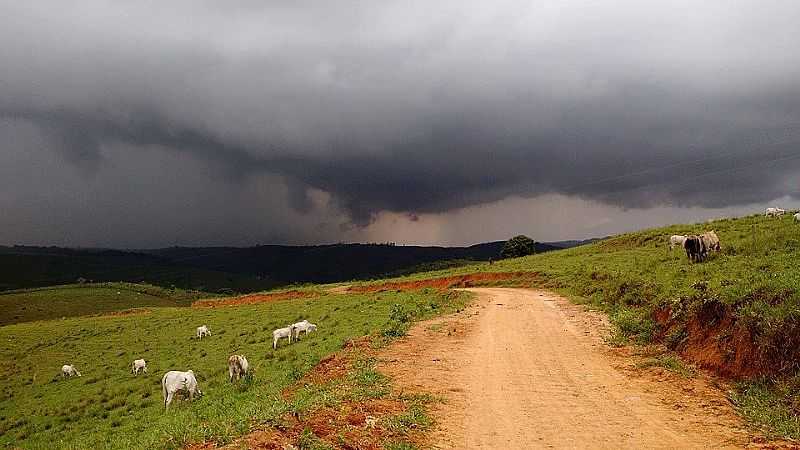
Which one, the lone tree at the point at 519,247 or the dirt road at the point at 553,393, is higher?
the lone tree at the point at 519,247

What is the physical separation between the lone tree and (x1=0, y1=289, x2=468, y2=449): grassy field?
56723 mm

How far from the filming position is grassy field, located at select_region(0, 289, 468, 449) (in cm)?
1425

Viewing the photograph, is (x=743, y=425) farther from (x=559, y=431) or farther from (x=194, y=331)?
(x=194, y=331)

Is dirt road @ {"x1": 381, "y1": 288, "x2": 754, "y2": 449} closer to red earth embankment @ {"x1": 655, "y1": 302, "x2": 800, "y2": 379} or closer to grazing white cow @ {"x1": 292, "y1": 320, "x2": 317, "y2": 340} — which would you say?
red earth embankment @ {"x1": 655, "y1": 302, "x2": 800, "y2": 379}

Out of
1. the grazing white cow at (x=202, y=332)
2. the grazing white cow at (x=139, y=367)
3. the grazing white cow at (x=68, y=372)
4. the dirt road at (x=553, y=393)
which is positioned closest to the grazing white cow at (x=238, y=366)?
the dirt road at (x=553, y=393)

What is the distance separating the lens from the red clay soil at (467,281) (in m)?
44.6

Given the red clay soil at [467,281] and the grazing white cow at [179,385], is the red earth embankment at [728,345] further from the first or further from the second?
the red clay soil at [467,281]

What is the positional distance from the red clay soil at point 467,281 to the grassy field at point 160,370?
7.72 metres

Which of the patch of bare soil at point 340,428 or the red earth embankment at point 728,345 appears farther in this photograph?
the red earth embankment at point 728,345

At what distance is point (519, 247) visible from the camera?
318ft

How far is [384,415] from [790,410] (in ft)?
26.8

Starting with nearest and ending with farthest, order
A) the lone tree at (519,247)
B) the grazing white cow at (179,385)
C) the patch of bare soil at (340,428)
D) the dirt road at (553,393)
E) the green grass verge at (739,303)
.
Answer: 1. the patch of bare soil at (340,428)
2. the dirt road at (553,393)
3. the green grass verge at (739,303)
4. the grazing white cow at (179,385)
5. the lone tree at (519,247)

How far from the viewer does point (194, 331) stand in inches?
1625

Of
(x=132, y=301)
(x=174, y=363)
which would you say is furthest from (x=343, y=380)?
(x=132, y=301)
